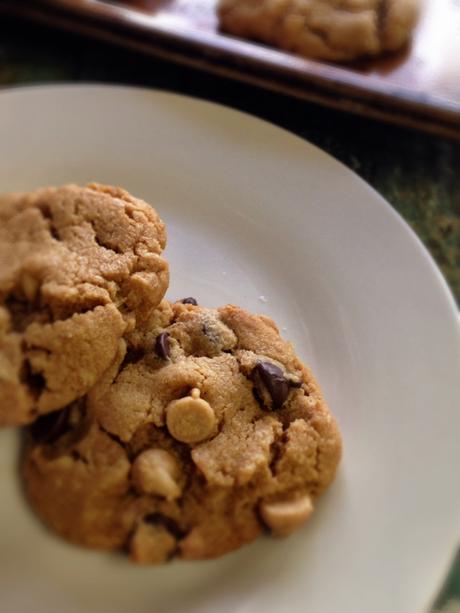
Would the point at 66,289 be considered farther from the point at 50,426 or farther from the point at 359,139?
the point at 359,139

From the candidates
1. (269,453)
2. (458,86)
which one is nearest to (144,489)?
(269,453)

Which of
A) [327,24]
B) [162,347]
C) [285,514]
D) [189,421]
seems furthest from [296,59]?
[285,514]

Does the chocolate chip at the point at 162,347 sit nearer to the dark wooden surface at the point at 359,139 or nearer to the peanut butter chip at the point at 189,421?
the peanut butter chip at the point at 189,421

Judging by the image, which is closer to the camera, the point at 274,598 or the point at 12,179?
the point at 274,598

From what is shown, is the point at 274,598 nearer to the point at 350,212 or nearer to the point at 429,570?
the point at 429,570

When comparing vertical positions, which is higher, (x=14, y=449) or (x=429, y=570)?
(x=429, y=570)

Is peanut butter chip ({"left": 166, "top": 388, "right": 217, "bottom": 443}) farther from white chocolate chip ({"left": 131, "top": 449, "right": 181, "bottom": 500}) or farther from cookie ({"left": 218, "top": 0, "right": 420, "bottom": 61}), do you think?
cookie ({"left": 218, "top": 0, "right": 420, "bottom": 61})

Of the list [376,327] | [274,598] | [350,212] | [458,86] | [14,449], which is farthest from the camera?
[458,86]
